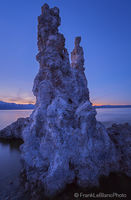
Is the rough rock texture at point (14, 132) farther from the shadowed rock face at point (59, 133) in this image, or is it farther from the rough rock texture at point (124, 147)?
the rough rock texture at point (124, 147)

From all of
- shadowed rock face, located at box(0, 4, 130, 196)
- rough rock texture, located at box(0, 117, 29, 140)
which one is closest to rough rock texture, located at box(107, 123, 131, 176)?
shadowed rock face, located at box(0, 4, 130, 196)

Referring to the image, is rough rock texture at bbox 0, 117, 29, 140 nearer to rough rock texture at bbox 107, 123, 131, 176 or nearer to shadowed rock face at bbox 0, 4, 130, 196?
shadowed rock face at bbox 0, 4, 130, 196

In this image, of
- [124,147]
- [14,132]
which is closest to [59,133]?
[124,147]

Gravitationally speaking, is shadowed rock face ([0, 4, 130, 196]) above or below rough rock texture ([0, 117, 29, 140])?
above

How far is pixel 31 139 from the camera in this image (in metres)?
7.84

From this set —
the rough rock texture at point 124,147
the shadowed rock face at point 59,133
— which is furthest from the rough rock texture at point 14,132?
the rough rock texture at point 124,147

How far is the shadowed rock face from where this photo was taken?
632cm

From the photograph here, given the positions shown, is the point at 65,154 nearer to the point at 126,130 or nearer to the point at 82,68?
the point at 126,130

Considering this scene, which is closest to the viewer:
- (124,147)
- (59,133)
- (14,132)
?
(59,133)

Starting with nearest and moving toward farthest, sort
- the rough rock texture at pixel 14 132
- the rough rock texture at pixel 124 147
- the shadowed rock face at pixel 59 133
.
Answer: the shadowed rock face at pixel 59 133 < the rough rock texture at pixel 124 147 < the rough rock texture at pixel 14 132

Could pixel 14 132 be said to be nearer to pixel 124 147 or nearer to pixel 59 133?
pixel 59 133

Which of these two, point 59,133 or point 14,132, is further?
point 14,132

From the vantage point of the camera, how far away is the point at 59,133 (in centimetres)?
665

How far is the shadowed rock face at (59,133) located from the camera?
632 centimetres
